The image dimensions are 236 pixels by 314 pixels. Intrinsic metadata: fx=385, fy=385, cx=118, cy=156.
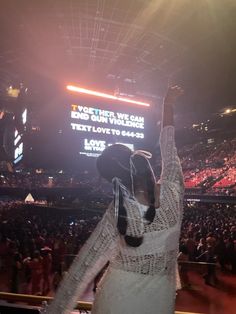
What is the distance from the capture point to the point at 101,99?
7.56m

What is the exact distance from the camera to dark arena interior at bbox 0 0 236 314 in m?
7.44

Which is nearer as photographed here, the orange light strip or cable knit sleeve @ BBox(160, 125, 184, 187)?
cable knit sleeve @ BBox(160, 125, 184, 187)

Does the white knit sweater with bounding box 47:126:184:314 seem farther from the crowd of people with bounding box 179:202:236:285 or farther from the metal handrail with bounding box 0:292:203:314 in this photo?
the crowd of people with bounding box 179:202:236:285

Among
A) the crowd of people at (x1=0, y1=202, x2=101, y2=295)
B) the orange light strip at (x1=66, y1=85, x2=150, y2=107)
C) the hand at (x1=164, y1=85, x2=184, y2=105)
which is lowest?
the crowd of people at (x1=0, y1=202, x2=101, y2=295)

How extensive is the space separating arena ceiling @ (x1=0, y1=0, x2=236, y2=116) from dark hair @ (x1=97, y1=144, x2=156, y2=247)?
693 cm

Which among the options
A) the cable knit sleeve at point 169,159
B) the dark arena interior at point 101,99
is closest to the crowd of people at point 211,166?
the dark arena interior at point 101,99

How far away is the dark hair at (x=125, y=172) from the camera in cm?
130

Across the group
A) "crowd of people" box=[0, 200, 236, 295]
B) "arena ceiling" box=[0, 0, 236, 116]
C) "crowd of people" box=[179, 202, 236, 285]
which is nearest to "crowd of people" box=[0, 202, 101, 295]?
"crowd of people" box=[0, 200, 236, 295]

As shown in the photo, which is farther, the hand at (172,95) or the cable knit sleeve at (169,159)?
the hand at (172,95)

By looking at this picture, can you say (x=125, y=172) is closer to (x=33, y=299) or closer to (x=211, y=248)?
(x=33, y=299)

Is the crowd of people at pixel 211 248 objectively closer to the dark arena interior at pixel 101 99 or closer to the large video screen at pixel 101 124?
the dark arena interior at pixel 101 99

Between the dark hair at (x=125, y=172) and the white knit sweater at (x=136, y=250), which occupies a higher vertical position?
the dark hair at (x=125, y=172)

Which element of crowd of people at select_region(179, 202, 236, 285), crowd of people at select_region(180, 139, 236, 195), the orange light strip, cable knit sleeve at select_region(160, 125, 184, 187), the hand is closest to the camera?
cable knit sleeve at select_region(160, 125, 184, 187)

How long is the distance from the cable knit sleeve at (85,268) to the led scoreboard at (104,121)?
5702 millimetres
